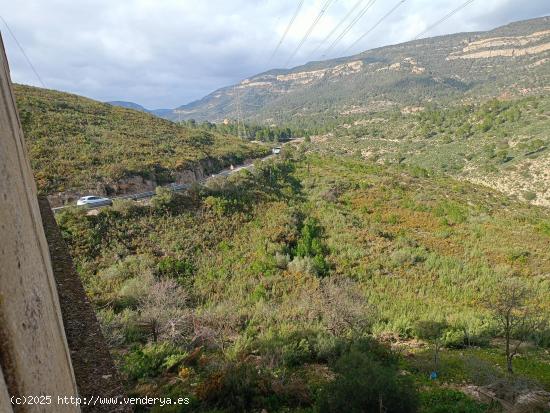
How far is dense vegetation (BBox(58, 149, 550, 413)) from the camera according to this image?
26.7ft

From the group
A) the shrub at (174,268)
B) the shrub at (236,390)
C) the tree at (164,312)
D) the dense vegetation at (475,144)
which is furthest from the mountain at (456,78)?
the shrub at (236,390)

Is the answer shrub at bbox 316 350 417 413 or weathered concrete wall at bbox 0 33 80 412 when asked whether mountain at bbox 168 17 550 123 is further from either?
weathered concrete wall at bbox 0 33 80 412

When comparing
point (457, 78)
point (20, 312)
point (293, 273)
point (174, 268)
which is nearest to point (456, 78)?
point (457, 78)

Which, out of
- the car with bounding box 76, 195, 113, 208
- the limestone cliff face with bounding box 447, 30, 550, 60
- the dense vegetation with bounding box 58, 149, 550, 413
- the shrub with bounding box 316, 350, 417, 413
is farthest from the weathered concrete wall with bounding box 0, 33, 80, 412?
the limestone cliff face with bounding box 447, 30, 550, 60

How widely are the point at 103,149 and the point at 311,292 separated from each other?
26225 mm

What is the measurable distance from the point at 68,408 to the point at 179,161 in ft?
112

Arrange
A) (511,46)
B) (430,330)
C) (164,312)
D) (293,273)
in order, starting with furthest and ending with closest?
(511,46) < (293,273) < (430,330) < (164,312)

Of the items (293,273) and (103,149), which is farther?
(103,149)

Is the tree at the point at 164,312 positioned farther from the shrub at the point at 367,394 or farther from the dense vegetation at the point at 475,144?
the dense vegetation at the point at 475,144

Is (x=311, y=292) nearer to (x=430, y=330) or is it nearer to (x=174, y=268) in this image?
(x=430, y=330)

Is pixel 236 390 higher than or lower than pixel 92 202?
lower

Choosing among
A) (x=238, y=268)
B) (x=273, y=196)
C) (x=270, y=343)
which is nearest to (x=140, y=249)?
(x=238, y=268)

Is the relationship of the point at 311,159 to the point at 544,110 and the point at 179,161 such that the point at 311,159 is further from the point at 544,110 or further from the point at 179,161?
the point at 544,110

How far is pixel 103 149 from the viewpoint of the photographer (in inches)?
1297
